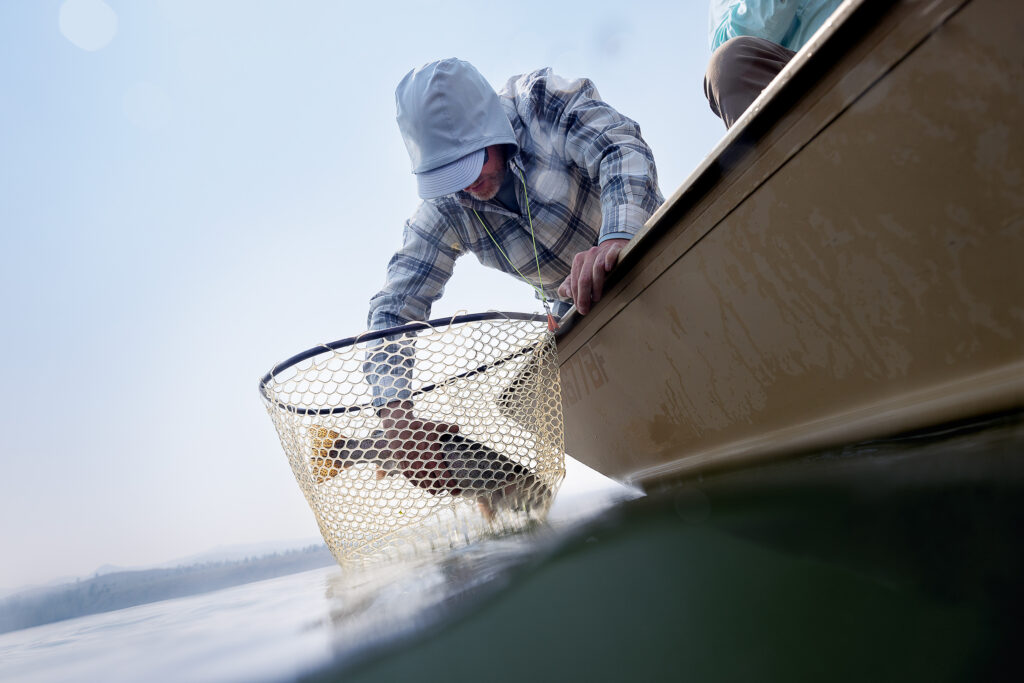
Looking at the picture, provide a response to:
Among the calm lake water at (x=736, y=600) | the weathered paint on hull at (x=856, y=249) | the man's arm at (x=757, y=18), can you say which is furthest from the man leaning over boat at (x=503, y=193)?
the calm lake water at (x=736, y=600)

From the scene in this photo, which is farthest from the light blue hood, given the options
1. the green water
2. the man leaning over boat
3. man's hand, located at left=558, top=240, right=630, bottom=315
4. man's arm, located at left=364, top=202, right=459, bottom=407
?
the green water

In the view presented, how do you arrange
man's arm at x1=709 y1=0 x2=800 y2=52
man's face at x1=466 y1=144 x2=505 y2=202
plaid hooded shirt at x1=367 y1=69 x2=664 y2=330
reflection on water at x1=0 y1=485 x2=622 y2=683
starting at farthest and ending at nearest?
1. man's face at x1=466 y1=144 x2=505 y2=202
2. plaid hooded shirt at x1=367 y1=69 x2=664 y2=330
3. man's arm at x1=709 y1=0 x2=800 y2=52
4. reflection on water at x1=0 y1=485 x2=622 y2=683

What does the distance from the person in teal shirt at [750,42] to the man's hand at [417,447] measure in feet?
3.03

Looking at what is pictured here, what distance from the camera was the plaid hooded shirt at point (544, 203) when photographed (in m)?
1.27

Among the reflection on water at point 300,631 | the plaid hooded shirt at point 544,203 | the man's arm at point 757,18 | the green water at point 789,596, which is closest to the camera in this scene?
the green water at point 789,596

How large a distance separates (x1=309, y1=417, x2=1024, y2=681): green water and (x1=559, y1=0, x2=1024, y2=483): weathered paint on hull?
0.44 feet

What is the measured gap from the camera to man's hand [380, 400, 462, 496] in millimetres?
967

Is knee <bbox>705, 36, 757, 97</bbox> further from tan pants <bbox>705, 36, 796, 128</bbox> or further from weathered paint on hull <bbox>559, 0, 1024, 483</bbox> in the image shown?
weathered paint on hull <bbox>559, 0, 1024, 483</bbox>

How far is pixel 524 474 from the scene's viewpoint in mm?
1067

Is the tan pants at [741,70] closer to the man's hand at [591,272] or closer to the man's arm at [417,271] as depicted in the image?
the man's hand at [591,272]

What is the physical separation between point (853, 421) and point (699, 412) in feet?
0.86

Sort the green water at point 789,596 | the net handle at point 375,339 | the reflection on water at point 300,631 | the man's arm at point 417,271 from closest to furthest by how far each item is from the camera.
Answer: the green water at point 789,596 → the reflection on water at point 300,631 → the net handle at point 375,339 → the man's arm at point 417,271

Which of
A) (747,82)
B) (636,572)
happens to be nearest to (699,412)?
(636,572)

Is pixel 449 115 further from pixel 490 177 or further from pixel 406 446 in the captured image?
pixel 406 446
